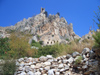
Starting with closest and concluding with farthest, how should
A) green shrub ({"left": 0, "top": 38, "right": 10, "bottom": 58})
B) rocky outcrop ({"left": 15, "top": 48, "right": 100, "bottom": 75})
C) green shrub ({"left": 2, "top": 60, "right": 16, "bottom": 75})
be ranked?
1. rocky outcrop ({"left": 15, "top": 48, "right": 100, "bottom": 75})
2. green shrub ({"left": 2, "top": 60, "right": 16, "bottom": 75})
3. green shrub ({"left": 0, "top": 38, "right": 10, "bottom": 58})

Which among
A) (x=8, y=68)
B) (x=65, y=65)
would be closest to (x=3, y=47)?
(x=8, y=68)

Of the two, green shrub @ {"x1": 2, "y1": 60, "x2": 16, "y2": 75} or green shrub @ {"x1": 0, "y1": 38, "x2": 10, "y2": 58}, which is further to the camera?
green shrub @ {"x1": 0, "y1": 38, "x2": 10, "y2": 58}

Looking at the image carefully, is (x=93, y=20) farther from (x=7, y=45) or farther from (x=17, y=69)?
(x=7, y=45)

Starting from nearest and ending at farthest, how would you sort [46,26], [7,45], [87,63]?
[87,63] → [7,45] → [46,26]

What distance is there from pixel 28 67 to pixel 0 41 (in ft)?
25.4

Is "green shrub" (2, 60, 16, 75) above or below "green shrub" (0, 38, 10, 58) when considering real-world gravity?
below

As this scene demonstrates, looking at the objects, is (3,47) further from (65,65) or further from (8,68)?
(65,65)

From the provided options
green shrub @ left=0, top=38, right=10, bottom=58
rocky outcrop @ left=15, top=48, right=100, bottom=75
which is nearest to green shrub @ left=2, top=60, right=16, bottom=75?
rocky outcrop @ left=15, top=48, right=100, bottom=75

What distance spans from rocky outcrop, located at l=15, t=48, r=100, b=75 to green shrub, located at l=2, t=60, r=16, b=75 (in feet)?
1.20

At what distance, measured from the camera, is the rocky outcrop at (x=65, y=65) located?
4.85 m

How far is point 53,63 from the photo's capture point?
6.51m

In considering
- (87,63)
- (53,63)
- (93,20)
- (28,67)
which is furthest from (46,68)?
(93,20)

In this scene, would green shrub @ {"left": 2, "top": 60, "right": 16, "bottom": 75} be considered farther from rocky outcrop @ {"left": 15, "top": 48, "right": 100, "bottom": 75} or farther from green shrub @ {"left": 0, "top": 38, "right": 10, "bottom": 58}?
green shrub @ {"left": 0, "top": 38, "right": 10, "bottom": 58}

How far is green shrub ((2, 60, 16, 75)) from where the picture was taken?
5.80 m
